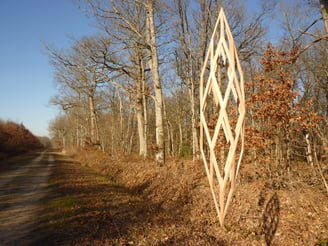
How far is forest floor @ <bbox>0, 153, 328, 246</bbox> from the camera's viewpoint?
3912 millimetres

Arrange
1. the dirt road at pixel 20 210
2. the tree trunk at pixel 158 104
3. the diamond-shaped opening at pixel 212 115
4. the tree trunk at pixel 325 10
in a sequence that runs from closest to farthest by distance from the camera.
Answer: the diamond-shaped opening at pixel 212 115 < the dirt road at pixel 20 210 < the tree trunk at pixel 325 10 < the tree trunk at pixel 158 104

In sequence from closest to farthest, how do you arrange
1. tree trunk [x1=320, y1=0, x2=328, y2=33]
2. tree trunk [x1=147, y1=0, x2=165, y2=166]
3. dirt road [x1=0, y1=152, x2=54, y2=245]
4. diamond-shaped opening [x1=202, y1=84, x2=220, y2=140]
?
diamond-shaped opening [x1=202, y1=84, x2=220, y2=140], dirt road [x1=0, y1=152, x2=54, y2=245], tree trunk [x1=320, y1=0, x2=328, y2=33], tree trunk [x1=147, y1=0, x2=165, y2=166]

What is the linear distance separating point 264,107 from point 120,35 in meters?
7.08

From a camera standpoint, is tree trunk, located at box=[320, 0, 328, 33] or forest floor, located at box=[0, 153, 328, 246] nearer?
forest floor, located at box=[0, 153, 328, 246]

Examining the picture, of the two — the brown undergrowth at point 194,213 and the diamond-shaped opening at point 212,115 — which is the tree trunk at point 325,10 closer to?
the diamond-shaped opening at point 212,115

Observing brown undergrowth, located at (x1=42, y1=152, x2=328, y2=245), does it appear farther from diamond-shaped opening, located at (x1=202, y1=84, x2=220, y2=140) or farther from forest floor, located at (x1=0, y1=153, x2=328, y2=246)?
diamond-shaped opening, located at (x1=202, y1=84, x2=220, y2=140)

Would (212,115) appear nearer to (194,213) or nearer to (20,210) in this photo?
(194,213)

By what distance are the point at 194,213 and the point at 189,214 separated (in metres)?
0.13

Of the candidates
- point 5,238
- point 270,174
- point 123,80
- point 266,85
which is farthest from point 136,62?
point 5,238

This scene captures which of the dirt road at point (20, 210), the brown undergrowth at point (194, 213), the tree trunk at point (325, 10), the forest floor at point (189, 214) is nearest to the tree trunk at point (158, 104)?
the brown undergrowth at point (194, 213)

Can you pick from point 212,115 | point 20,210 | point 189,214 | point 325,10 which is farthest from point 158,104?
point 325,10

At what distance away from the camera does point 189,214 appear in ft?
16.5

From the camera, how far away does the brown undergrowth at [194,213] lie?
3.92 m

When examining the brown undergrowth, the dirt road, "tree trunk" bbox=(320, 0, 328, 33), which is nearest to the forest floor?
the brown undergrowth
